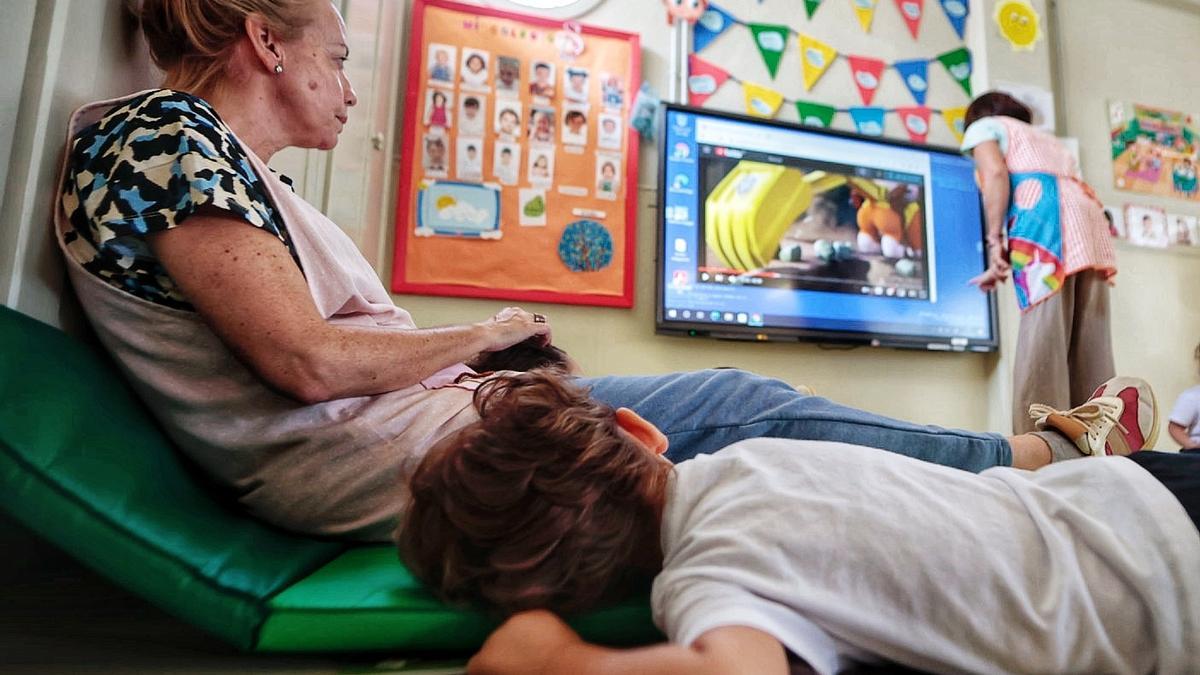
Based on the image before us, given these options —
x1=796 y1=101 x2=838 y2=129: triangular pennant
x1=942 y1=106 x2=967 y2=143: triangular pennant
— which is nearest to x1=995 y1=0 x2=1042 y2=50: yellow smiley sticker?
x1=942 y1=106 x2=967 y2=143: triangular pennant

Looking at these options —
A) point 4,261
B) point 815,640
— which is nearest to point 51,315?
point 4,261

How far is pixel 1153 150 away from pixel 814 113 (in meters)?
1.67

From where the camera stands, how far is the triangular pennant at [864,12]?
8.77 feet

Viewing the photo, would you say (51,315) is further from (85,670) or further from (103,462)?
(85,670)

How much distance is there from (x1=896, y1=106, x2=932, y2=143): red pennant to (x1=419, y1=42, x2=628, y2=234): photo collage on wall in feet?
3.74

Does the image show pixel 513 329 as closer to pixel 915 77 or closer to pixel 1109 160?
pixel 915 77

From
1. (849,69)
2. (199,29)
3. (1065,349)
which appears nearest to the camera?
(199,29)

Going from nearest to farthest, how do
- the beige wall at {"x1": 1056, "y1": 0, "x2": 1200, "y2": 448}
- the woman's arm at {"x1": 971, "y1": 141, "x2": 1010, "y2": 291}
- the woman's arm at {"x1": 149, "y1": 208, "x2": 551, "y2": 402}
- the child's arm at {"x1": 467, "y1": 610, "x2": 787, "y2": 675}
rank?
the child's arm at {"x1": 467, "y1": 610, "x2": 787, "y2": 675} → the woman's arm at {"x1": 149, "y1": 208, "x2": 551, "y2": 402} → the woman's arm at {"x1": 971, "y1": 141, "x2": 1010, "y2": 291} → the beige wall at {"x1": 1056, "y1": 0, "x2": 1200, "y2": 448}

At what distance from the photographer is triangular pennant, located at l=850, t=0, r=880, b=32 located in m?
2.67

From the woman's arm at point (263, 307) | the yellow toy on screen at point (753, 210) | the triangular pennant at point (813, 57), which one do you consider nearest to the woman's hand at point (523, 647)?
the woman's arm at point (263, 307)

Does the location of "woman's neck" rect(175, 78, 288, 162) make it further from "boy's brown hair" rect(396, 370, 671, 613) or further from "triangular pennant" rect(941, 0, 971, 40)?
"triangular pennant" rect(941, 0, 971, 40)

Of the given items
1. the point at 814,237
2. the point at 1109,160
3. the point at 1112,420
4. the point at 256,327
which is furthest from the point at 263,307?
the point at 1109,160

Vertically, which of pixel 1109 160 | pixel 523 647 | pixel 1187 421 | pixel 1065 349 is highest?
pixel 1109 160

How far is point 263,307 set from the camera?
2.37 feet
